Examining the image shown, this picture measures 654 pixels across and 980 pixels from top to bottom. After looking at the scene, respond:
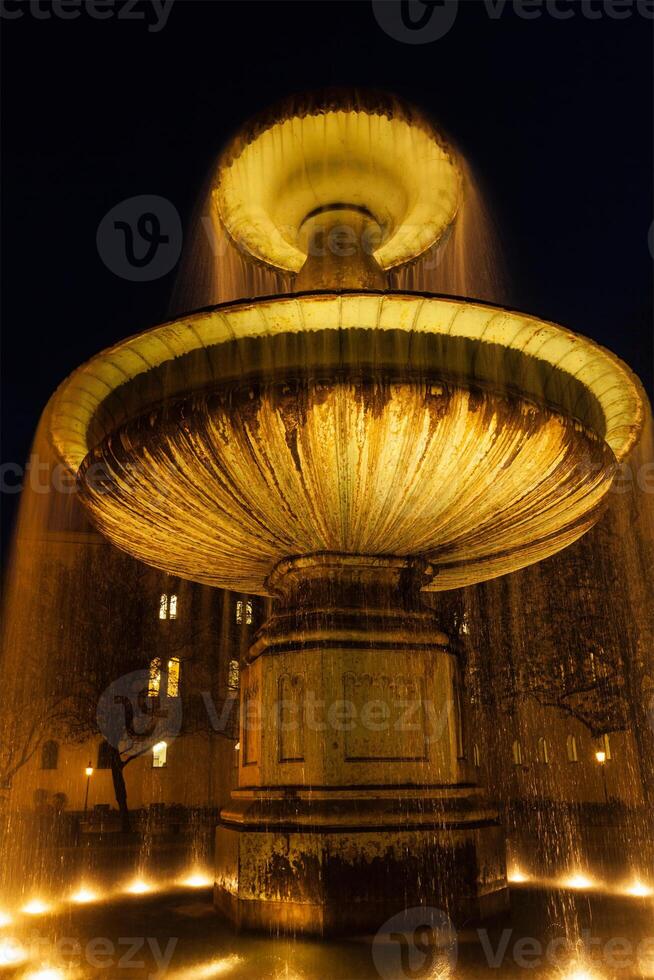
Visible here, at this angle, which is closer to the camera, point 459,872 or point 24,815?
point 459,872

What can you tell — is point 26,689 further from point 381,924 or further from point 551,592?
point 381,924

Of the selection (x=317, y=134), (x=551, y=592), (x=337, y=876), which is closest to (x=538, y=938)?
(x=337, y=876)

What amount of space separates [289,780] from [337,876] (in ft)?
2.38

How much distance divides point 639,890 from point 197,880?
13.2 ft

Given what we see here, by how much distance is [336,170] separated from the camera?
21.3 ft

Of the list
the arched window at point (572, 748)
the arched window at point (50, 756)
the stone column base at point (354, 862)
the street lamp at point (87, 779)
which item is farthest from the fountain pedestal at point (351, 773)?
the arched window at point (50, 756)

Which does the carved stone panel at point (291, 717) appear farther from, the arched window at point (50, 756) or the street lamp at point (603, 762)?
the arched window at point (50, 756)

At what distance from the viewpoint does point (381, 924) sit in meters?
4.58

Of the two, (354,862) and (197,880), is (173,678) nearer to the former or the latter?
(197,880)

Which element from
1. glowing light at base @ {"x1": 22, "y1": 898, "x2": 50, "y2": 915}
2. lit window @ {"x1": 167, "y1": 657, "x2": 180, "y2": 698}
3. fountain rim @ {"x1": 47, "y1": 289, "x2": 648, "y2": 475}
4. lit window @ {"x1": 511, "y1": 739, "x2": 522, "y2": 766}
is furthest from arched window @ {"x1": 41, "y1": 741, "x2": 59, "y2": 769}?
fountain rim @ {"x1": 47, "y1": 289, "x2": 648, "y2": 475}

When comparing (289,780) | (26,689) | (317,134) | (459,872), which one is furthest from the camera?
(26,689)

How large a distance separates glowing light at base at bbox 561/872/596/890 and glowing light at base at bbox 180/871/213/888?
10.7 feet
